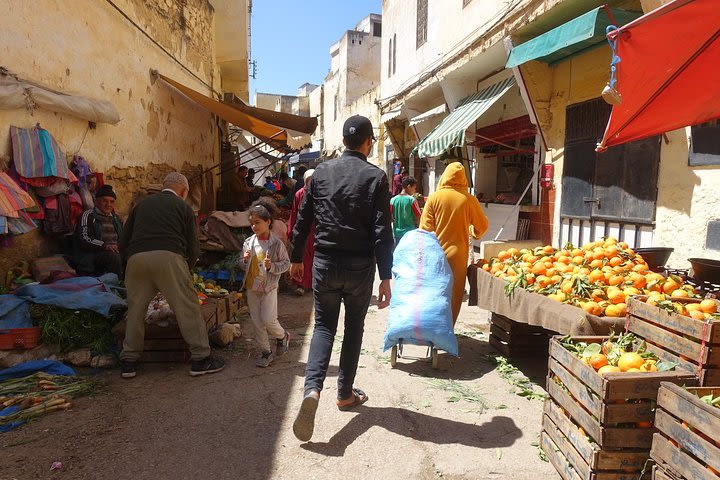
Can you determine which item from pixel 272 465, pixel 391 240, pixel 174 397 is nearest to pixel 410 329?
pixel 391 240

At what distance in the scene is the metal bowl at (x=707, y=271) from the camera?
3797 millimetres

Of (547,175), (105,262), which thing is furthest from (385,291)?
(547,175)

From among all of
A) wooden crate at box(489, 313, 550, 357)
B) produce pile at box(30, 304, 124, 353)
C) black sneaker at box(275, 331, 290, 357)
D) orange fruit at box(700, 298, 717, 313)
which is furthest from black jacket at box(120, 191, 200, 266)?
orange fruit at box(700, 298, 717, 313)

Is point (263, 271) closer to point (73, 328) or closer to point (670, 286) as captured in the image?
point (73, 328)

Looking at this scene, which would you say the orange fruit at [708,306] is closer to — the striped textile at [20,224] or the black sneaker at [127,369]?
the black sneaker at [127,369]

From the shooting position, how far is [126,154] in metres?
6.82

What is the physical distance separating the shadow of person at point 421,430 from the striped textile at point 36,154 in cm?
372

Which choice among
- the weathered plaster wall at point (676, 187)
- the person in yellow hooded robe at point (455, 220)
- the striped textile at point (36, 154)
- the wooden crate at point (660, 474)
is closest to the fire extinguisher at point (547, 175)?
the weathered plaster wall at point (676, 187)

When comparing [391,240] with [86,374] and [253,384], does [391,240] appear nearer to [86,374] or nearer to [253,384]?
[253,384]

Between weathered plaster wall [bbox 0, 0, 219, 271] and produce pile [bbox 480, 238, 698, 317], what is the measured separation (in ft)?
16.0

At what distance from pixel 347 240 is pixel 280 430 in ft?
4.53

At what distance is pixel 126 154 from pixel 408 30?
991cm

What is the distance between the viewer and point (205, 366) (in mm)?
4176

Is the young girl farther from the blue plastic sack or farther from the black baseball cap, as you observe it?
the black baseball cap
